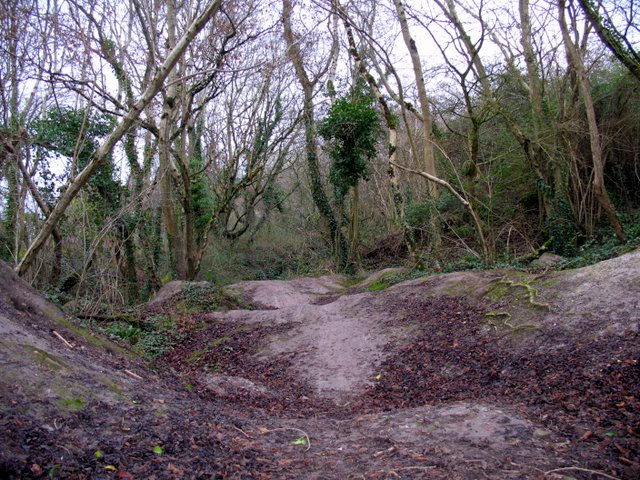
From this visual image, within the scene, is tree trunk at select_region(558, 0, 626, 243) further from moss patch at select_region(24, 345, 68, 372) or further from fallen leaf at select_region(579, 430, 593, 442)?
moss patch at select_region(24, 345, 68, 372)

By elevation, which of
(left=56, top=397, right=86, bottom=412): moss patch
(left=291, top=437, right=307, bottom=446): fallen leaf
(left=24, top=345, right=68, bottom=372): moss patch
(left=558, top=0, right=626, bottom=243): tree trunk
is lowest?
(left=291, top=437, right=307, bottom=446): fallen leaf

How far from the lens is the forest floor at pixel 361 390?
2887mm

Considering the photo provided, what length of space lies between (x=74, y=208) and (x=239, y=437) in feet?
31.1

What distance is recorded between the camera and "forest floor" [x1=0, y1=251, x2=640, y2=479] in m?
2.89

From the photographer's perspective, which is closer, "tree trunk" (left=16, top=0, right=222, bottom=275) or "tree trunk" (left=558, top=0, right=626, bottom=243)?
"tree trunk" (left=16, top=0, right=222, bottom=275)

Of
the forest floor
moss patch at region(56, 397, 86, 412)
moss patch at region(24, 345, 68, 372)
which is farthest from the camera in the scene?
moss patch at region(24, 345, 68, 372)

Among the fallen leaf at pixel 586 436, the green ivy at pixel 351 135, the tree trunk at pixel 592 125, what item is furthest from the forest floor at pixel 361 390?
the green ivy at pixel 351 135

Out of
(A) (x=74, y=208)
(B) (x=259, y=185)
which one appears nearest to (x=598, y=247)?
(A) (x=74, y=208)

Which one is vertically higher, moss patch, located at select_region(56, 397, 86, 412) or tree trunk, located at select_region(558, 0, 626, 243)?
tree trunk, located at select_region(558, 0, 626, 243)

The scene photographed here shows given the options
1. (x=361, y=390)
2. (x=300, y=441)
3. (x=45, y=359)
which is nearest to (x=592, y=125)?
(x=361, y=390)

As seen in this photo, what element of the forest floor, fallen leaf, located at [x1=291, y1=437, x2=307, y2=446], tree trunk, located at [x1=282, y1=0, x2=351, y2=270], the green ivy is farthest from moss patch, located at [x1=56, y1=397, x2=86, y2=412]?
tree trunk, located at [x1=282, y1=0, x2=351, y2=270]

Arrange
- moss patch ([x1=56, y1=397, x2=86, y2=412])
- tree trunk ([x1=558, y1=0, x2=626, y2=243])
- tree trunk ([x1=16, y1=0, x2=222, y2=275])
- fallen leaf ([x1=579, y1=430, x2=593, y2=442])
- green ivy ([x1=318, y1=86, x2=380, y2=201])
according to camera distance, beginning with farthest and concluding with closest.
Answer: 1. green ivy ([x1=318, y1=86, x2=380, y2=201])
2. tree trunk ([x1=558, y1=0, x2=626, y2=243])
3. tree trunk ([x1=16, y1=0, x2=222, y2=275])
4. fallen leaf ([x1=579, y1=430, x2=593, y2=442])
5. moss patch ([x1=56, y1=397, x2=86, y2=412])

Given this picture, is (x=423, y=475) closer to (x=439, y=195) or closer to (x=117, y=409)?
(x=117, y=409)

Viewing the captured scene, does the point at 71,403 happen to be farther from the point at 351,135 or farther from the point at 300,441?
the point at 351,135
